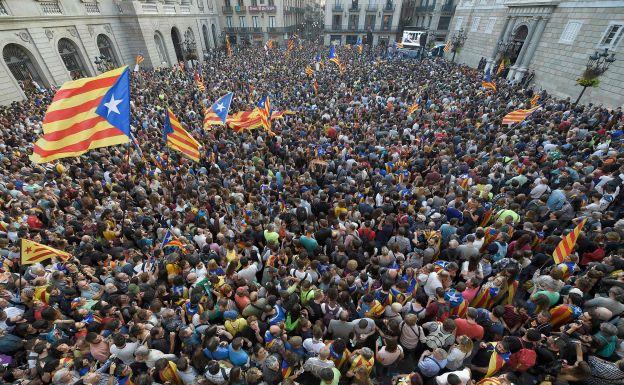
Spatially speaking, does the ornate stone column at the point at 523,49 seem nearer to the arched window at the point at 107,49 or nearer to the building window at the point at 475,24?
the building window at the point at 475,24

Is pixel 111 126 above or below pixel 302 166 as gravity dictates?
above

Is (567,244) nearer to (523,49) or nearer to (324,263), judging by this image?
(324,263)

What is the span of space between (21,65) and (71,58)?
14.3 ft

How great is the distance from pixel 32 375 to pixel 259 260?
3.66 metres

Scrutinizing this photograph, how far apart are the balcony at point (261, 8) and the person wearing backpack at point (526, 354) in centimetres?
5550

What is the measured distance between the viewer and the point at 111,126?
6.63 m

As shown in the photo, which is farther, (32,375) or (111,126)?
(111,126)

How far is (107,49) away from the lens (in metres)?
25.7

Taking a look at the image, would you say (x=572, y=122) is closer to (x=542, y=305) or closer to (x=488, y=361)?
(x=542, y=305)

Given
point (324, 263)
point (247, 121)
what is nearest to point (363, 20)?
point (247, 121)

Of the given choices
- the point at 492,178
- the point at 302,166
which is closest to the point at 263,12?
the point at 302,166

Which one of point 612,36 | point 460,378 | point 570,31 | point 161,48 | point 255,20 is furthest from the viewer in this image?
point 255,20

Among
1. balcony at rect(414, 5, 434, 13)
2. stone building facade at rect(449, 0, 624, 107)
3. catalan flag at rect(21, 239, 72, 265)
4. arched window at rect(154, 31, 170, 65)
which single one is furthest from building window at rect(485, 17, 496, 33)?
catalan flag at rect(21, 239, 72, 265)

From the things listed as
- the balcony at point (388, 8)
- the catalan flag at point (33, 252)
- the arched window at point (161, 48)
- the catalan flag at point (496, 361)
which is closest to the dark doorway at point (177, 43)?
the arched window at point (161, 48)
